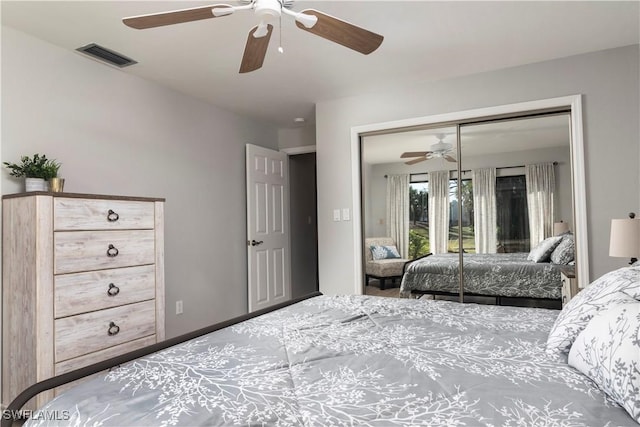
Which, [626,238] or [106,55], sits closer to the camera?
[626,238]

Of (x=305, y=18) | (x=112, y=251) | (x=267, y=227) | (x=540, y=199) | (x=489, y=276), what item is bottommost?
(x=489, y=276)

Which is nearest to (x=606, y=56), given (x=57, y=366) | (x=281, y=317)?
(x=281, y=317)

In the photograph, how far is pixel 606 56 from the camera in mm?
2984

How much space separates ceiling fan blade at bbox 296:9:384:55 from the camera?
1.76 metres

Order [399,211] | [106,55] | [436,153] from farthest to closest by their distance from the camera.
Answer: [399,211], [436,153], [106,55]

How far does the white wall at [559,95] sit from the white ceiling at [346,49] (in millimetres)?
124

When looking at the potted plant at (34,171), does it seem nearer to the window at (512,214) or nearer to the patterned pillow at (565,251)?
the window at (512,214)

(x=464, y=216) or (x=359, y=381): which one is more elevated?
(x=464, y=216)

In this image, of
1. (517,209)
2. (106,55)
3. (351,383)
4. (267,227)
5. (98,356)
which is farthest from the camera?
(267,227)

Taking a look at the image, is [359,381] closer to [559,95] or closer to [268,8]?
[268,8]

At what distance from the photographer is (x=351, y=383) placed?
1.08m

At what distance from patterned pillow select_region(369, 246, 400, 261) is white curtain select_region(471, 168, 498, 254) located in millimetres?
773

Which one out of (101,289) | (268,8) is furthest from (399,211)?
(101,289)

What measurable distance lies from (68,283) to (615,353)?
2508 millimetres
